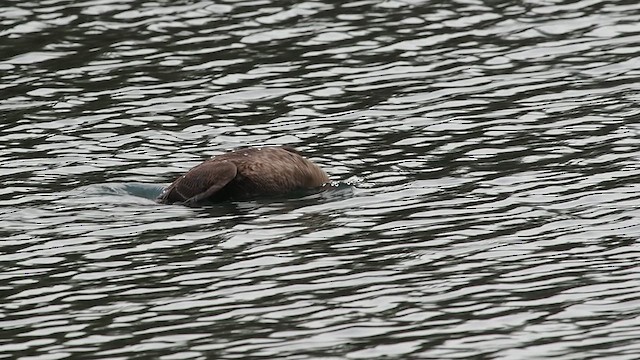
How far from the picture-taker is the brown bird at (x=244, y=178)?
489 inches

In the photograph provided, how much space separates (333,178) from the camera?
1325 cm

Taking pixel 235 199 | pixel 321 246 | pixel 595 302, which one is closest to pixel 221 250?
pixel 321 246

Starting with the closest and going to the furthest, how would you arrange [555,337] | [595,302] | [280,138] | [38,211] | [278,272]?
[555,337]
[595,302]
[278,272]
[38,211]
[280,138]

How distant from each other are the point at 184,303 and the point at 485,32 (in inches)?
394

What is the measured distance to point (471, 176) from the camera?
42.4 feet

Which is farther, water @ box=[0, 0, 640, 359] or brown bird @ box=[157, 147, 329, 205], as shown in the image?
brown bird @ box=[157, 147, 329, 205]

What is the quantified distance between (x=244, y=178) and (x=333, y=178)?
1.02m

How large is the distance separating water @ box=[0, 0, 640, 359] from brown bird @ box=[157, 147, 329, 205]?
0.16 meters

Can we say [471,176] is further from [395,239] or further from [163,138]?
[163,138]

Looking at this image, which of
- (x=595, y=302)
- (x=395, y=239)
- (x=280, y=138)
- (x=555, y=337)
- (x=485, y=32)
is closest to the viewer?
(x=555, y=337)

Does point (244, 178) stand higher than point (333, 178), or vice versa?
point (244, 178)

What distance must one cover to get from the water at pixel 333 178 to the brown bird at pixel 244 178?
163 mm

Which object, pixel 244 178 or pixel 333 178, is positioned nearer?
pixel 244 178

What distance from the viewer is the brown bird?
1241 cm
